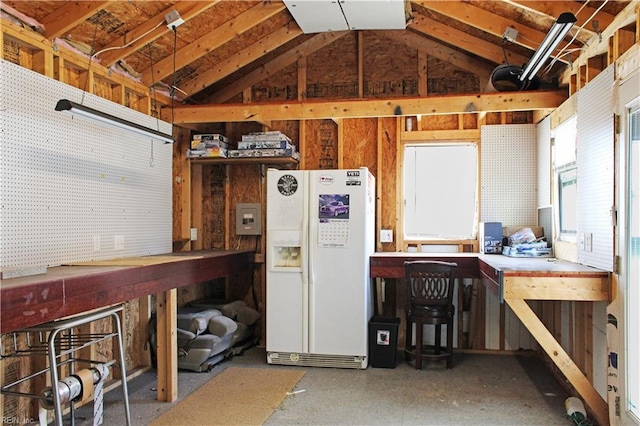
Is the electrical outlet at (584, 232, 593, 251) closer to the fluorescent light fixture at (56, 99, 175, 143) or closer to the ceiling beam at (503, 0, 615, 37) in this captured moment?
the ceiling beam at (503, 0, 615, 37)

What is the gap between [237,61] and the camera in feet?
17.1

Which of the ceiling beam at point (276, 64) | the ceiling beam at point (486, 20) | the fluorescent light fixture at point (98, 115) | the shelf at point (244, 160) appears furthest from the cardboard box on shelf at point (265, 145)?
the ceiling beam at point (486, 20)

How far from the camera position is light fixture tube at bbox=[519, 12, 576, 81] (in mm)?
2749

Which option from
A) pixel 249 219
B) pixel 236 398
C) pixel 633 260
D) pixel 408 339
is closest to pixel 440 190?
pixel 408 339

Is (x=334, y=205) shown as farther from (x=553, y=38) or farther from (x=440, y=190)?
(x=553, y=38)

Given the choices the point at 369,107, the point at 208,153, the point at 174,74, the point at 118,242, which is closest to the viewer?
the point at 118,242

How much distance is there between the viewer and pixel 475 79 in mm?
5328

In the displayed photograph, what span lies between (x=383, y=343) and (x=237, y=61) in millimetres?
3298

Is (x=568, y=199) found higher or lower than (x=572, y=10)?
lower

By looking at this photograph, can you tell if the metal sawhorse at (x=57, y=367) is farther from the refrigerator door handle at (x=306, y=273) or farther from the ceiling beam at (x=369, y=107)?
the ceiling beam at (x=369, y=107)

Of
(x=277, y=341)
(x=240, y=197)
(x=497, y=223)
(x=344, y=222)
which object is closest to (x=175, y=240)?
(x=240, y=197)

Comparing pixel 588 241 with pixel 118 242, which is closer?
pixel 588 241

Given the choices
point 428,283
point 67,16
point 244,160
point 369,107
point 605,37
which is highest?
point 67,16

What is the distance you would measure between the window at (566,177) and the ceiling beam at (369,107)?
31cm
